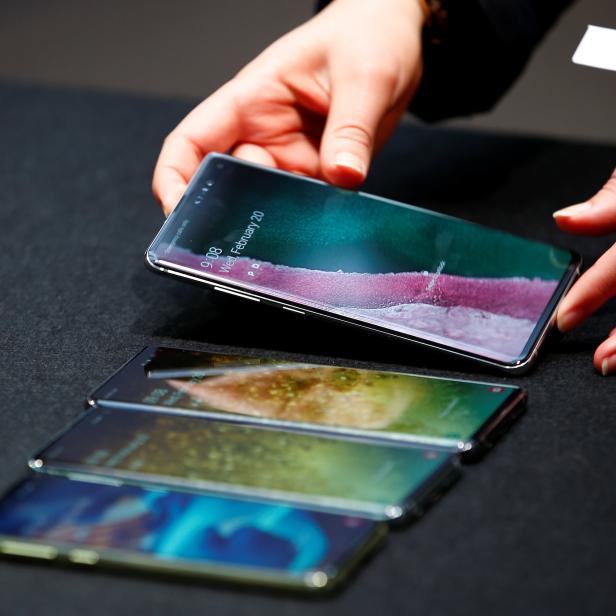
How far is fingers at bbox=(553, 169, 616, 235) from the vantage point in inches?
23.6

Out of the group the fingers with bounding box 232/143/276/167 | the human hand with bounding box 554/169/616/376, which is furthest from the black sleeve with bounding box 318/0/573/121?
the human hand with bounding box 554/169/616/376

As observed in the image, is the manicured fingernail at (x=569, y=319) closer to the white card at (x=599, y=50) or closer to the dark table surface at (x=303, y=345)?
the dark table surface at (x=303, y=345)

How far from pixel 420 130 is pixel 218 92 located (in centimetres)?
31

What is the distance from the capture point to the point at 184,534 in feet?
1.28

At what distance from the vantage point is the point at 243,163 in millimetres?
655

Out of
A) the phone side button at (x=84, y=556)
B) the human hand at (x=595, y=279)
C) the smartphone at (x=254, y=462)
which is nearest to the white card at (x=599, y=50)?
the human hand at (x=595, y=279)

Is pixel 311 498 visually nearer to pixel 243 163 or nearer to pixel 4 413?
pixel 4 413

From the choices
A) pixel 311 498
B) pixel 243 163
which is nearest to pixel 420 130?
pixel 243 163

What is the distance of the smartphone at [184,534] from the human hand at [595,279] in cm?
22

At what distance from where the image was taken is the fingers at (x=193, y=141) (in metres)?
0.71

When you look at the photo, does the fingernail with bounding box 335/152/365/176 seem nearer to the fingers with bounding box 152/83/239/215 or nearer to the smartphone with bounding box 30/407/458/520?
the fingers with bounding box 152/83/239/215

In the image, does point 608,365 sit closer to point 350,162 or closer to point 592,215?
point 592,215

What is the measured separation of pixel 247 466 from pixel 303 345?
0.56 ft

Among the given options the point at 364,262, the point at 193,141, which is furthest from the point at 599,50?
the point at 193,141
